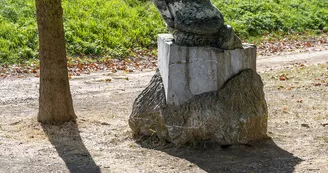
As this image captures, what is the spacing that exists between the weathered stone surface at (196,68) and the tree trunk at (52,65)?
1.57 m

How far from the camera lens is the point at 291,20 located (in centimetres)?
1881

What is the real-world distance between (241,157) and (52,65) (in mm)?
2796

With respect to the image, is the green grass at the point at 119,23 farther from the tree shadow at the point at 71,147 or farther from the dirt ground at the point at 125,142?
the tree shadow at the point at 71,147

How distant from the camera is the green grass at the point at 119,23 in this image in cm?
1397

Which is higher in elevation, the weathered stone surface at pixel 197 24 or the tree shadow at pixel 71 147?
the weathered stone surface at pixel 197 24

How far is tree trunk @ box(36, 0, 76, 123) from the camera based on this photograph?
7.53m

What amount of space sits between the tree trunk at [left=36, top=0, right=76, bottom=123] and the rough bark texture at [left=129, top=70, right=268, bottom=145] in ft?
4.59

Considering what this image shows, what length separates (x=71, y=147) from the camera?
700 cm

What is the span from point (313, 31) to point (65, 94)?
12365 mm

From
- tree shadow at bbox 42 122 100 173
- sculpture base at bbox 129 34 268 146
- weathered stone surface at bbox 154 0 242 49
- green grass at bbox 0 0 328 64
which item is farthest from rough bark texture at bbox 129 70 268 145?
green grass at bbox 0 0 328 64

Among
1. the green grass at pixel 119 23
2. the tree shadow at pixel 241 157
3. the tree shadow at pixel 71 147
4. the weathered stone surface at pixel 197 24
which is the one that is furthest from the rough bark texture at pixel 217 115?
the green grass at pixel 119 23

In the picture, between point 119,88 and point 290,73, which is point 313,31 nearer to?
point 290,73

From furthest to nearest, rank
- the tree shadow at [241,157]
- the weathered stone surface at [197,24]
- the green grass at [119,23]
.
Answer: the green grass at [119,23] < the weathered stone surface at [197,24] < the tree shadow at [241,157]

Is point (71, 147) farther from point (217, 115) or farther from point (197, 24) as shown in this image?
point (197, 24)
